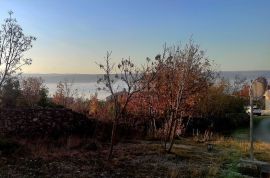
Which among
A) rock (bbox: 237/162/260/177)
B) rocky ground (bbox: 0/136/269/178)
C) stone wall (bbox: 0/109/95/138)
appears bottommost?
rock (bbox: 237/162/260/177)

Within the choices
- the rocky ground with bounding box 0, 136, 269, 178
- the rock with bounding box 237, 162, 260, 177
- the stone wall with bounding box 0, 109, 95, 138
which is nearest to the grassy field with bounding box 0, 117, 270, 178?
the rocky ground with bounding box 0, 136, 269, 178

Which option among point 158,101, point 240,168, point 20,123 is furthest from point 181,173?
point 158,101

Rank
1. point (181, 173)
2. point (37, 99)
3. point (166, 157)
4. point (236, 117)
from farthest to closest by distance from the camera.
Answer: point (236, 117) < point (37, 99) < point (166, 157) < point (181, 173)

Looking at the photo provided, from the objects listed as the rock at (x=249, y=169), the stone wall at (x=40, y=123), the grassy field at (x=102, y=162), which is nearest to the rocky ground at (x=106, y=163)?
the grassy field at (x=102, y=162)

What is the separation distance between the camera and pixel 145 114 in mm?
26500

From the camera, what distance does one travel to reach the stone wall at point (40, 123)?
18422 mm

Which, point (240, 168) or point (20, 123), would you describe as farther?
point (20, 123)

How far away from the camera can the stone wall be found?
18422mm

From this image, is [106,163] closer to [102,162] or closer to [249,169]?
[102,162]

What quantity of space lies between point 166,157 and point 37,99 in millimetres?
18475

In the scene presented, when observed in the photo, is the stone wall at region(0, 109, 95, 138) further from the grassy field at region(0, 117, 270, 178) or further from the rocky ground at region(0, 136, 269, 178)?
the rocky ground at region(0, 136, 269, 178)

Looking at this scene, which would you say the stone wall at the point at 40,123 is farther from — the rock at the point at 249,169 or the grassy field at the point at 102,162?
the rock at the point at 249,169

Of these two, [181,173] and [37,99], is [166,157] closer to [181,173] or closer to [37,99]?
[181,173]

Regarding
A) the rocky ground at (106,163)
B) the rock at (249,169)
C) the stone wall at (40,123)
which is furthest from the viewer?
A: the stone wall at (40,123)
